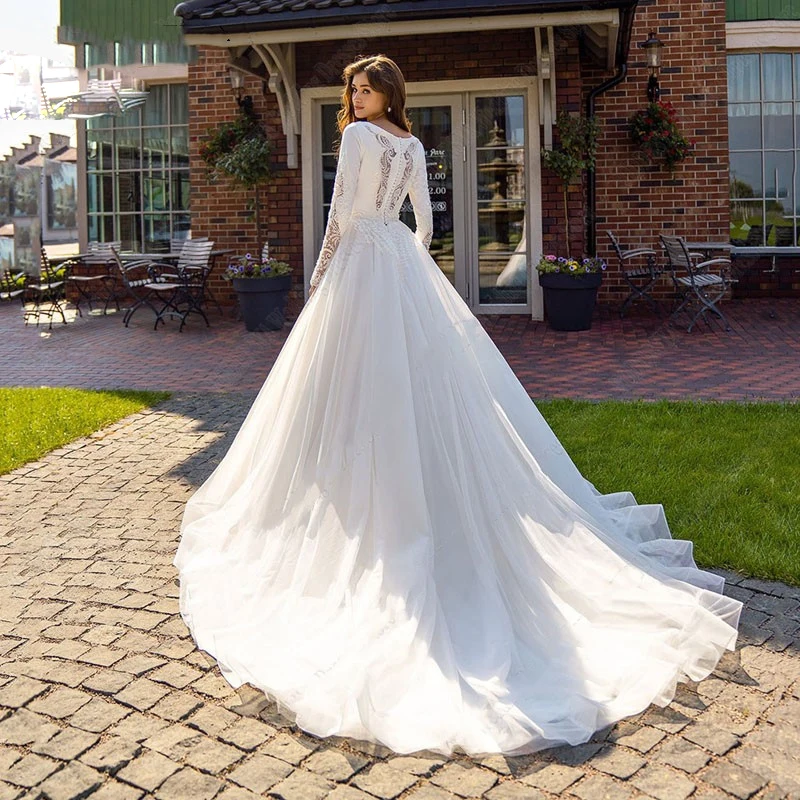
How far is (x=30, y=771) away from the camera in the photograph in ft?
8.65

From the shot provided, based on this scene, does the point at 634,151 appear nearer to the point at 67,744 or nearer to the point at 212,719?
the point at 212,719

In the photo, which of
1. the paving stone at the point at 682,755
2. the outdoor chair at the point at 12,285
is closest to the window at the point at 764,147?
the outdoor chair at the point at 12,285

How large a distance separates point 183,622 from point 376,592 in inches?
30.0

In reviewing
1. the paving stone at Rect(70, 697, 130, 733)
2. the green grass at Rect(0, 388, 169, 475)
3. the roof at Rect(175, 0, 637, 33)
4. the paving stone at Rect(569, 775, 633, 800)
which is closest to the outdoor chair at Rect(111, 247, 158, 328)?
the roof at Rect(175, 0, 637, 33)

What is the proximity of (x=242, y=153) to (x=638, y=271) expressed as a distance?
429 centimetres

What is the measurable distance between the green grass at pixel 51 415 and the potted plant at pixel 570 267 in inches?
160

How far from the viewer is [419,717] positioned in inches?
107

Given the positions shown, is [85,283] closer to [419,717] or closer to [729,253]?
[729,253]

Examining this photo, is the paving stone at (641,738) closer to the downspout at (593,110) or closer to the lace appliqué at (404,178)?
the lace appliqué at (404,178)

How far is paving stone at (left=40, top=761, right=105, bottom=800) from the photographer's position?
253 centimetres

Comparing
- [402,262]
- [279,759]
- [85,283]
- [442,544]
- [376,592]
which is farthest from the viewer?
[85,283]

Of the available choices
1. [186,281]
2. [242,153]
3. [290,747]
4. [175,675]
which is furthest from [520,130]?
[290,747]

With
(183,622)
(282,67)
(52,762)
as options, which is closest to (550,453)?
(183,622)

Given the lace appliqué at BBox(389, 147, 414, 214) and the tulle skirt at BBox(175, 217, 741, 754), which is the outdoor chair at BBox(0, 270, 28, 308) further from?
the lace appliqué at BBox(389, 147, 414, 214)
